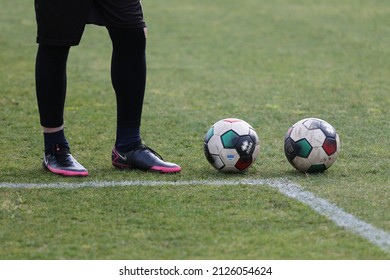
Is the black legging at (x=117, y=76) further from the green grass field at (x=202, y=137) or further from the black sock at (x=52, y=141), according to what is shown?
the green grass field at (x=202, y=137)

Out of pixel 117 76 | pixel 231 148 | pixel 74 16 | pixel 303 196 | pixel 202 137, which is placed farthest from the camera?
pixel 202 137

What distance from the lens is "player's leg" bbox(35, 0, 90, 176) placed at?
5812 mm

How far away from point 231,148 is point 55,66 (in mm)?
1260

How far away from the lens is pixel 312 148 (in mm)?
5898

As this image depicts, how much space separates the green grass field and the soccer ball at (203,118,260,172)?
85mm

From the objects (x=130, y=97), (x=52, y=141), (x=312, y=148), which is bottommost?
(x=52, y=141)

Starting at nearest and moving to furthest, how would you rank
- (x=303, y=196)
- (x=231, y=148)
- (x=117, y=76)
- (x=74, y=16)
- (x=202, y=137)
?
1. (x=303, y=196)
2. (x=74, y=16)
3. (x=231, y=148)
4. (x=117, y=76)
5. (x=202, y=137)

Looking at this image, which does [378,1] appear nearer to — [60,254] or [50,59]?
[50,59]

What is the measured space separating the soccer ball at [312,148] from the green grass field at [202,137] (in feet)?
0.30

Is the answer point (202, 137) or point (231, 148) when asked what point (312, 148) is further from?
point (202, 137)

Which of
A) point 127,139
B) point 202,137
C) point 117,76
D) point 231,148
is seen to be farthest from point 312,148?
point 202,137

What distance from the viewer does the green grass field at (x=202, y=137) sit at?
15.2ft

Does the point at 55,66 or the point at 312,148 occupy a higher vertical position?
the point at 55,66

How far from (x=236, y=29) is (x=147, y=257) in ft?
34.8
